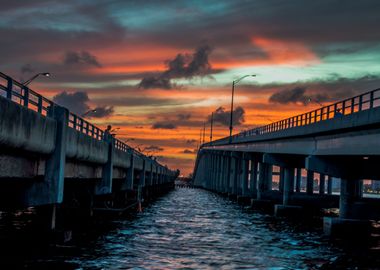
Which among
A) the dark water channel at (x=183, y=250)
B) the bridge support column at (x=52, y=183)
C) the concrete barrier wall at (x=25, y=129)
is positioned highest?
the concrete barrier wall at (x=25, y=129)

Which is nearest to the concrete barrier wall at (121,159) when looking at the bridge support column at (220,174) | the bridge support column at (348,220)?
the bridge support column at (348,220)

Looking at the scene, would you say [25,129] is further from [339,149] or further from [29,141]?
[339,149]

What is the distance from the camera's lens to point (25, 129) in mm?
23000

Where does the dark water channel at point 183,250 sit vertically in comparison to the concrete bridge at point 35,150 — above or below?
below

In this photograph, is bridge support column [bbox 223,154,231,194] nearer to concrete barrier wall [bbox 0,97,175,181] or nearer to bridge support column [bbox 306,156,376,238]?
bridge support column [bbox 306,156,376,238]

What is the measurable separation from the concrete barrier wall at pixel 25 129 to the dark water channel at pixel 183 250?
5485 millimetres

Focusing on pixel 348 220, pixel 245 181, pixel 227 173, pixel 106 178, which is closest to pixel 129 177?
pixel 106 178

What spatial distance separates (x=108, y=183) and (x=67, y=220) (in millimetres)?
4282

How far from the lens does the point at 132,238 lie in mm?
40938

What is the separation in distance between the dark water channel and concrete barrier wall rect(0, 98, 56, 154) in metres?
5.48

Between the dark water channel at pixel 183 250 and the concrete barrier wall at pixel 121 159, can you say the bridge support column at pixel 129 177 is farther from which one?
the dark water channel at pixel 183 250

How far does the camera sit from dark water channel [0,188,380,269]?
29484 millimetres

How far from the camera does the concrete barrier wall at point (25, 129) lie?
20.9 m

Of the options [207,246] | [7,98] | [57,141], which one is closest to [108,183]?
[207,246]
